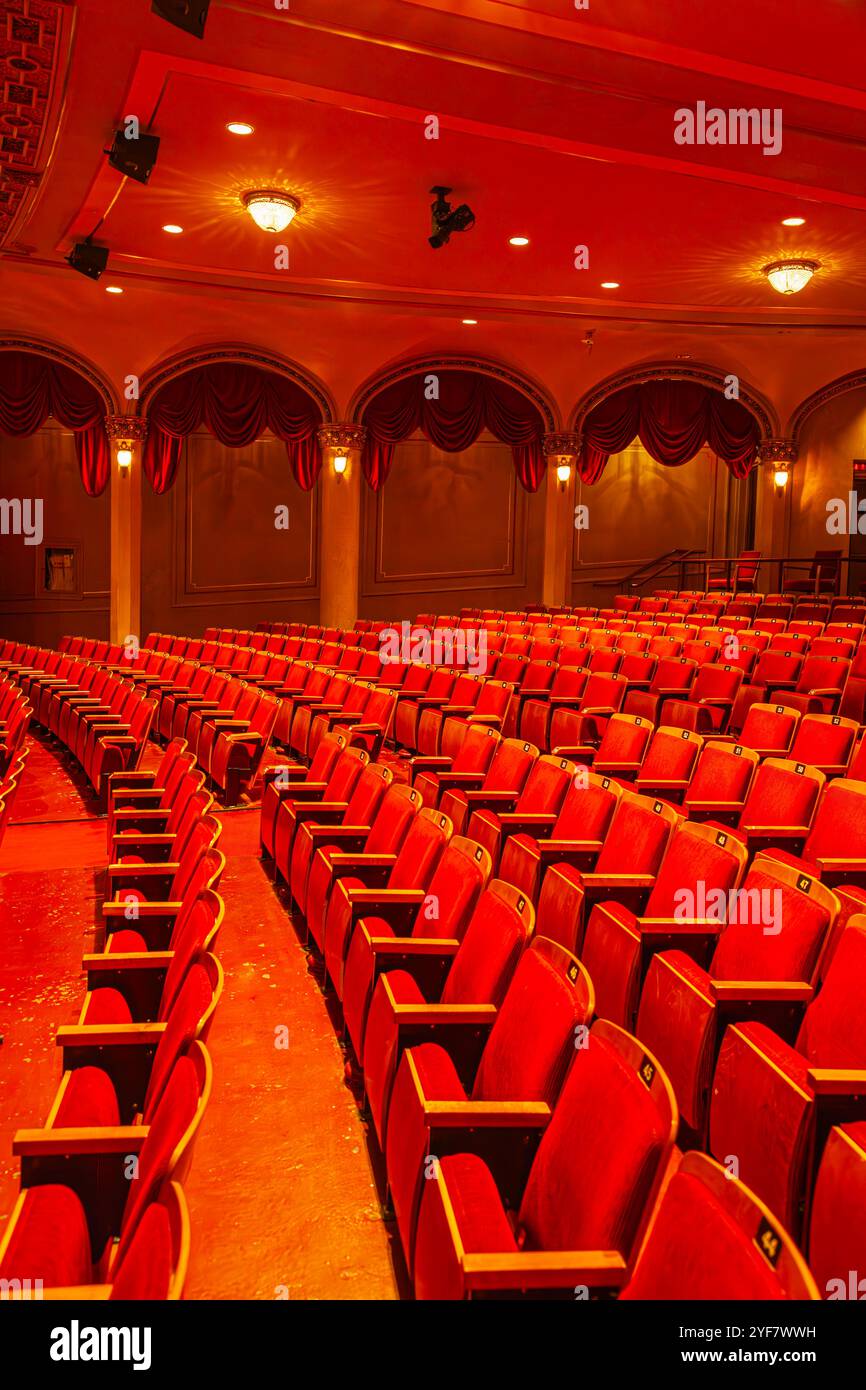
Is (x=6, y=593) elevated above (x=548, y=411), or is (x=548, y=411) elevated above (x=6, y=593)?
(x=548, y=411)

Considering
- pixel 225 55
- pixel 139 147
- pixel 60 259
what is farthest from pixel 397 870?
pixel 60 259

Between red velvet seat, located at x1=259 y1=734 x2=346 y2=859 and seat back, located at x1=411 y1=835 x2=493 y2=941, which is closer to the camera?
seat back, located at x1=411 y1=835 x2=493 y2=941

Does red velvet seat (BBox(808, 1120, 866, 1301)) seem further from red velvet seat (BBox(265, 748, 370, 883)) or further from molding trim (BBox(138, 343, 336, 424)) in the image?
molding trim (BBox(138, 343, 336, 424))

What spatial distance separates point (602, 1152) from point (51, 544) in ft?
25.0

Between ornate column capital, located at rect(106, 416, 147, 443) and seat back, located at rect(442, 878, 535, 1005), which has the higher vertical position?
ornate column capital, located at rect(106, 416, 147, 443)

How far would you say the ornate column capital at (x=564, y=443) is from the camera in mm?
7711

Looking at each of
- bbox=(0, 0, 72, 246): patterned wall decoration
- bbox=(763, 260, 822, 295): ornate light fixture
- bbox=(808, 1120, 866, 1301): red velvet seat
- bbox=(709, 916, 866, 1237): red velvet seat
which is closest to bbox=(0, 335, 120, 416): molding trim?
bbox=(0, 0, 72, 246): patterned wall decoration

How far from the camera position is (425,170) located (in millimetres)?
4258

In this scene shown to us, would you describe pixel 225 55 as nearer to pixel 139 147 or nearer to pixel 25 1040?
pixel 139 147

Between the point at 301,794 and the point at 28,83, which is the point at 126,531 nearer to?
the point at 28,83

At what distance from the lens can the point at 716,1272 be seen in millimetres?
677

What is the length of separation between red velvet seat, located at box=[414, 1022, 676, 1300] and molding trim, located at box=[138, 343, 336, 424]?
6532mm

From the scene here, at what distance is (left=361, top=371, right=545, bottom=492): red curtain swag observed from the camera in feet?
24.4
